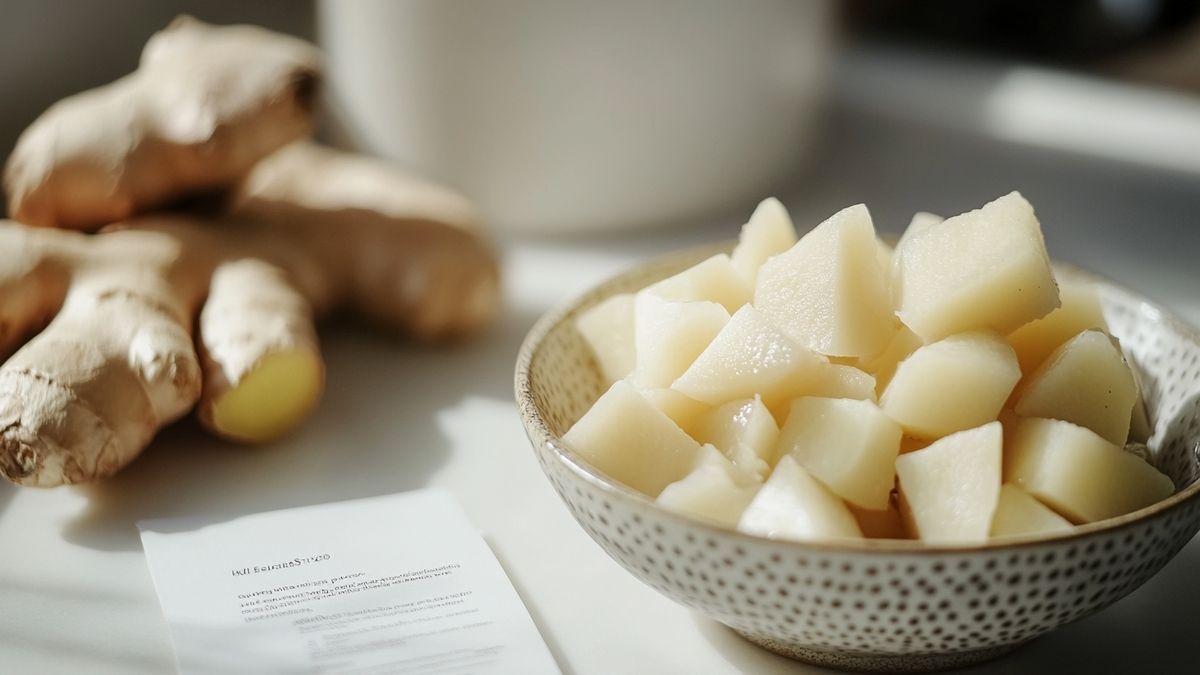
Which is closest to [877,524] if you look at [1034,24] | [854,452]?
[854,452]

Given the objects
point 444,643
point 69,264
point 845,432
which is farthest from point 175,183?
point 845,432

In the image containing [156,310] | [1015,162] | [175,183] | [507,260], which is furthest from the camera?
[1015,162]

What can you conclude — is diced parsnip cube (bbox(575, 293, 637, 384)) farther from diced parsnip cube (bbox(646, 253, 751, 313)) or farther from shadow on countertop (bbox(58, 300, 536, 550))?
shadow on countertop (bbox(58, 300, 536, 550))

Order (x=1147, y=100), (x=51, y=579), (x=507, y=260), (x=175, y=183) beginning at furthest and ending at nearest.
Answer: (x=1147, y=100) → (x=507, y=260) → (x=175, y=183) → (x=51, y=579)

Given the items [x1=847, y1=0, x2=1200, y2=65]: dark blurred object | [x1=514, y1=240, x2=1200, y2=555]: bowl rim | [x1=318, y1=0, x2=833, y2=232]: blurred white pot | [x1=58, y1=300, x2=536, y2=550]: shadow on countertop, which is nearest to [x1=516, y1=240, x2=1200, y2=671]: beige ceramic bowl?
[x1=514, y1=240, x2=1200, y2=555]: bowl rim

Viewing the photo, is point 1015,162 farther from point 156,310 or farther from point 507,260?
point 156,310

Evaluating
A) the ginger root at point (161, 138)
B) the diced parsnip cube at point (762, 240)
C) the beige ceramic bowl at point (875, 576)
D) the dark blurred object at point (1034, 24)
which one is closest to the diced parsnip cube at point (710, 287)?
the diced parsnip cube at point (762, 240)

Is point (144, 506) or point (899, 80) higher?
point (899, 80)

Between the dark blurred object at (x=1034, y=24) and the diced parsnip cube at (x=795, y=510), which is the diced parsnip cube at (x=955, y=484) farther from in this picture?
the dark blurred object at (x=1034, y=24)
